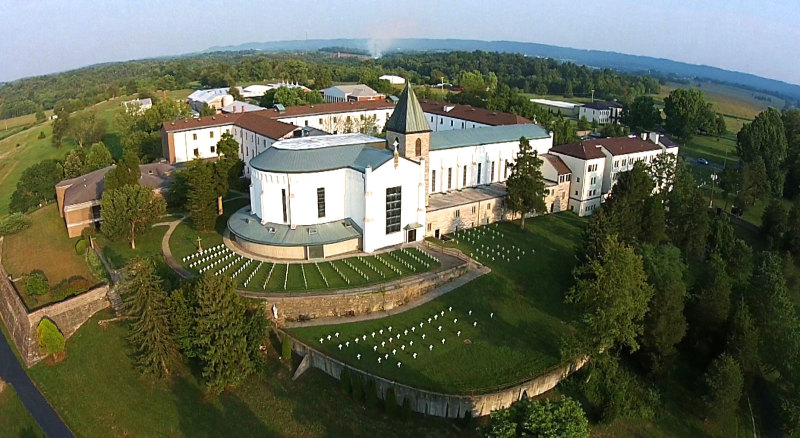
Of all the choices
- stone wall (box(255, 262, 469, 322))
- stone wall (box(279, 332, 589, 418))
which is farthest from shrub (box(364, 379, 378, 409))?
stone wall (box(255, 262, 469, 322))

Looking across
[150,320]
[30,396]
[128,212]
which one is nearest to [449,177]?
[128,212]

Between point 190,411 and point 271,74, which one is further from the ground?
point 271,74

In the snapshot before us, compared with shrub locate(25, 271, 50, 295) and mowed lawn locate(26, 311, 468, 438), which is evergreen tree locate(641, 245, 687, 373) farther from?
shrub locate(25, 271, 50, 295)

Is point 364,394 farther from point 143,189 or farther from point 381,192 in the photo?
point 143,189

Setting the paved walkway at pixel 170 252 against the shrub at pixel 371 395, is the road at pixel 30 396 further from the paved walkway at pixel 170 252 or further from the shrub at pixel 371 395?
the shrub at pixel 371 395

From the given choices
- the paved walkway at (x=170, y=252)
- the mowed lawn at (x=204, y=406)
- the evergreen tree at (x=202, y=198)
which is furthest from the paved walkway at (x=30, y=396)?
the evergreen tree at (x=202, y=198)

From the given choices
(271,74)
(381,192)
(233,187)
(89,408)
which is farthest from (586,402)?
(271,74)
